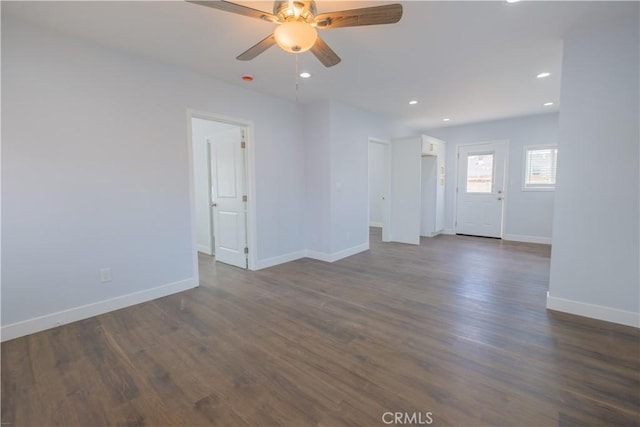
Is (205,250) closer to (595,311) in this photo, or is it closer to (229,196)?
(229,196)

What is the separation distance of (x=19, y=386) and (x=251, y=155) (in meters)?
3.18

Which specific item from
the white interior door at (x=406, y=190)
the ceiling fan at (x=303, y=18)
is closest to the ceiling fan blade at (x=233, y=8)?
the ceiling fan at (x=303, y=18)

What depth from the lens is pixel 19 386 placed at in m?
1.85

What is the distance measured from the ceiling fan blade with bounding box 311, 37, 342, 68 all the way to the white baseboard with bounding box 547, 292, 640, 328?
10.1 feet

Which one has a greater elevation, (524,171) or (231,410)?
(524,171)

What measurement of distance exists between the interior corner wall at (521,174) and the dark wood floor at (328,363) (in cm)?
335

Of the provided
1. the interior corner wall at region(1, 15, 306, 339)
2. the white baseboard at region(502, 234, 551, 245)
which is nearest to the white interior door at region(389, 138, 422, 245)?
the white baseboard at region(502, 234, 551, 245)

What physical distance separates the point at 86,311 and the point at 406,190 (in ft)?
17.8

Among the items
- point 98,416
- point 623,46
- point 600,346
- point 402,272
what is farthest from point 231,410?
point 623,46

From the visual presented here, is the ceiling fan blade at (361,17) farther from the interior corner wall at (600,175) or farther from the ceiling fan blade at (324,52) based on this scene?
the interior corner wall at (600,175)

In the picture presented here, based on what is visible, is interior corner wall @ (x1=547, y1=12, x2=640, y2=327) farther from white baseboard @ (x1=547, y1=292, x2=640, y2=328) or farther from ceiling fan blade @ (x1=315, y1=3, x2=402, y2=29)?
ceiling fan blade @ (x1=315, y1=3, x2=402, y2=29)

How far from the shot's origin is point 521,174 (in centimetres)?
616

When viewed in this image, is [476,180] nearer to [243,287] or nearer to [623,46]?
[623,46]

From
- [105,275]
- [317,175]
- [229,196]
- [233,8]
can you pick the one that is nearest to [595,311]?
[317,175]
